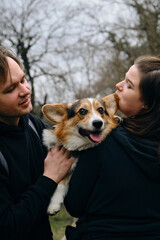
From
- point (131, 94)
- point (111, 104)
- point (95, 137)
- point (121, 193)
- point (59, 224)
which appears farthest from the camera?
point (59, 224)

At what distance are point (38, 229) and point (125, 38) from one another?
10.2m

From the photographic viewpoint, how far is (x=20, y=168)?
7.79 ft

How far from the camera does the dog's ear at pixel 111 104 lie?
3.14 m

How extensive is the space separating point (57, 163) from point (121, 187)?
0.80m

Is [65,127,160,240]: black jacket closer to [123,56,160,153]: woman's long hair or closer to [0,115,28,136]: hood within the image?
[123,56,160,153]: woman's long hair

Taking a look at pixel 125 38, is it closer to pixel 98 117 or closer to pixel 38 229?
pixel 98 117

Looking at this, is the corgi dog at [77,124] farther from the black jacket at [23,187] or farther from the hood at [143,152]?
A: the hood at [143,152]

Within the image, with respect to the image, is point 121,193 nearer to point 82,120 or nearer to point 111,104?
point 82,120

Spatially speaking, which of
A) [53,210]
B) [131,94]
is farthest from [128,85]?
[53,210]

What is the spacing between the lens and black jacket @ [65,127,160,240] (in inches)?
81.8

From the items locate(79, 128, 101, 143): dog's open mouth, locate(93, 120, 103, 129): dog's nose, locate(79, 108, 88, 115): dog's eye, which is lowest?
locate(79, 128, 101, 143): dog's open mouth

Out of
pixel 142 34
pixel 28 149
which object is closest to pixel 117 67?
pixel 142 34

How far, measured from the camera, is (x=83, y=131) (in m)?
3.06

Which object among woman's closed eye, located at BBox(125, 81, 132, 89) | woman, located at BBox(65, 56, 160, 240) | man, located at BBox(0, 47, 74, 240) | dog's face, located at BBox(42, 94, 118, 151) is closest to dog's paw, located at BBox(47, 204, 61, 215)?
man, located at BBox(0, 47, 74, 240)
